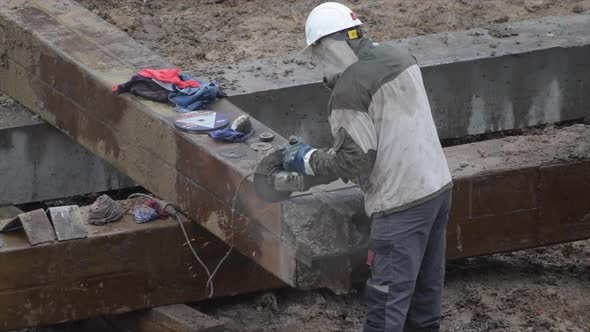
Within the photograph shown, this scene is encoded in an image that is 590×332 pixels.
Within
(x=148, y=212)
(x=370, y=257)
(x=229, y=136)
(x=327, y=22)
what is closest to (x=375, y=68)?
(x=327, y=22)

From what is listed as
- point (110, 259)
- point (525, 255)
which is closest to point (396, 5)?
point (525, 255)

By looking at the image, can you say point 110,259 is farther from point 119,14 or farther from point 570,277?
point 119,14

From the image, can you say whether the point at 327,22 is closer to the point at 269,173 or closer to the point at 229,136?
the point at 269,173

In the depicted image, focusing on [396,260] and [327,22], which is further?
[396,260]

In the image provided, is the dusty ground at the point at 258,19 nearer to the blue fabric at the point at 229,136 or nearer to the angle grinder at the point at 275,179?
the blue fabric at the point at 229,136

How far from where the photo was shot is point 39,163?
8469 mm

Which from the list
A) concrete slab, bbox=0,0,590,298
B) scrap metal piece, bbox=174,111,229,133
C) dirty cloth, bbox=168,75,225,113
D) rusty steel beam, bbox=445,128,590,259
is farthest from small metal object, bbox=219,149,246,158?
rusty steel beam, bbox=445,128,590,259

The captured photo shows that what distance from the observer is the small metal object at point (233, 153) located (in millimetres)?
6301

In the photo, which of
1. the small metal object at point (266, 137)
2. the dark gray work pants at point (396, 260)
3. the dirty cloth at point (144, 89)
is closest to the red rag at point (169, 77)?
the dirty cloth at point (144, 89)

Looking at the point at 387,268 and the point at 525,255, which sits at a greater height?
the point at 387,268

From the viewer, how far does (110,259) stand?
668 cm

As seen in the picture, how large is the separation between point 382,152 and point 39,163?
3583mm

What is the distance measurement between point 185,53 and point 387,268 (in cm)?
483

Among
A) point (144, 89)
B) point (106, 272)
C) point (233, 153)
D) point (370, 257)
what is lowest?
point (106, 272)
